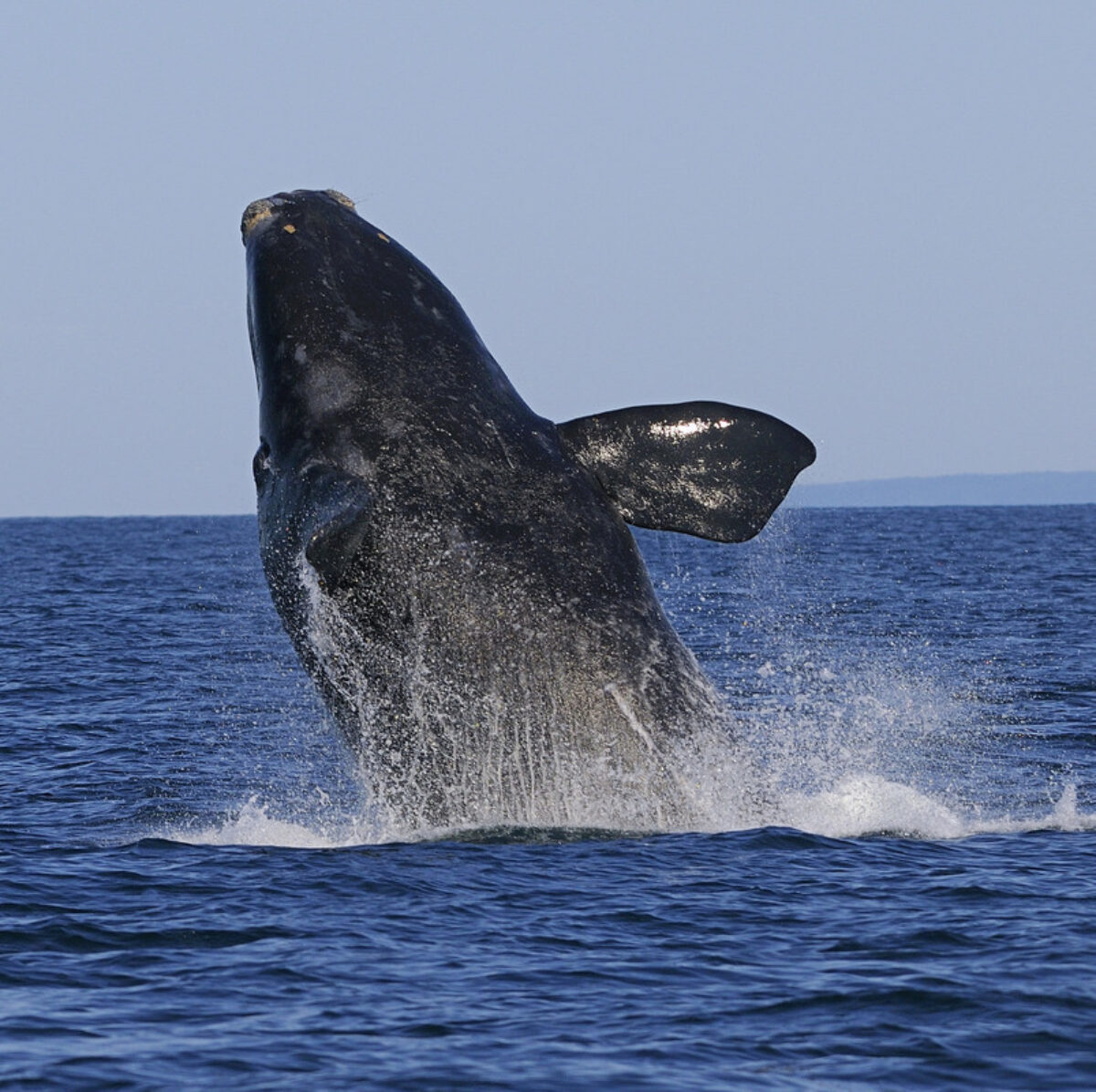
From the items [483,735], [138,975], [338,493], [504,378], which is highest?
[504,378]

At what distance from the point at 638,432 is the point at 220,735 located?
10.6 metres

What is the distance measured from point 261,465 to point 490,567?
6.17 feet

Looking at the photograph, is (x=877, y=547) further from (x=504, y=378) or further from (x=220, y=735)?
(x=504, y=378)

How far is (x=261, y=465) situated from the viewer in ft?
44.2

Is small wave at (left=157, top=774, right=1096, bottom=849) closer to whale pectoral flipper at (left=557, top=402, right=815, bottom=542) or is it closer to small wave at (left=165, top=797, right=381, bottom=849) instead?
small wave at (left=165, top=797, right=381, bottom=849)

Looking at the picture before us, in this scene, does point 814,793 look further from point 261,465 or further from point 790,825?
point 261,465

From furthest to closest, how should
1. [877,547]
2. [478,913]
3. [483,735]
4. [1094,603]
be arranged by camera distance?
1. [877,547]
2. [1094,603]
3. [483,735]
4. [478,913]

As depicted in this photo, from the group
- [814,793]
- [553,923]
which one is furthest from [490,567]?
[814,793]

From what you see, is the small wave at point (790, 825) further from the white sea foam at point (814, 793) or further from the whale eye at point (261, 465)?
the whale eye at point (261, 465)

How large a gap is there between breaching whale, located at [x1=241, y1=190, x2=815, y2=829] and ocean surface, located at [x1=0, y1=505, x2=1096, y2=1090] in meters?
0.47

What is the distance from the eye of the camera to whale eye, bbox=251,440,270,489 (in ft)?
43.9

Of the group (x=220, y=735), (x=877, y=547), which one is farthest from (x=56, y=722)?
(x=877, y=547)

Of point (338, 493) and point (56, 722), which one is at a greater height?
point (338, 493)

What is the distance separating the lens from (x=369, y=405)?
13031mm
